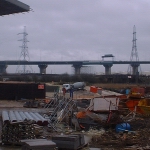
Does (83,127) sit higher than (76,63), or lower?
lower

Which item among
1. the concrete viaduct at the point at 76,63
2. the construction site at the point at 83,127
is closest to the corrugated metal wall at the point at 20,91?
the construction site at the point at 83,127

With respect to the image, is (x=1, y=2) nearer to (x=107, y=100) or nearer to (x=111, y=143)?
(x=107, y=100)

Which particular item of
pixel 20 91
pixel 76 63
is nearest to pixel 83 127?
pixel 20 91

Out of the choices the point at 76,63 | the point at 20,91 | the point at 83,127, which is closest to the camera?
the point at 83,127

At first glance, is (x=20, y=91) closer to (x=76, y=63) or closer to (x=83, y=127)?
(x=83, y=127)

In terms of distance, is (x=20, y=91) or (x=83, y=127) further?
(x=20, y=91)

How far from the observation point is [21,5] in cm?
3419

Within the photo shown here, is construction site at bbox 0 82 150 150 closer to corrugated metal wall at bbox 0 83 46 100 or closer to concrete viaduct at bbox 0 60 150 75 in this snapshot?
corrugated metal wall at bbox 0 83 46 100

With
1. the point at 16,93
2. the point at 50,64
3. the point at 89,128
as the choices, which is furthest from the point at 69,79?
the point at 89,128

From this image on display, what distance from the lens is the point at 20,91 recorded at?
37.4 meters

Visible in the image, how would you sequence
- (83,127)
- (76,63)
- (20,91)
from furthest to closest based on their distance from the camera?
(76,63) → (20,91) → (83,127)

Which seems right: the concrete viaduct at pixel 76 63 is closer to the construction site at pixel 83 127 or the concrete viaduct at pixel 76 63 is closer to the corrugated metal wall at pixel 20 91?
the corrugated metal wall at pixel 20 91

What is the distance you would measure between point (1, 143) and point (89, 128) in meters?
5.58

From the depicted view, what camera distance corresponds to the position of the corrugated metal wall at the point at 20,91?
36844 mm
